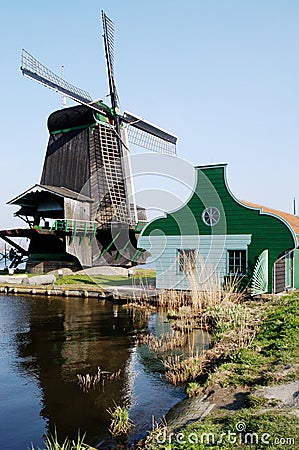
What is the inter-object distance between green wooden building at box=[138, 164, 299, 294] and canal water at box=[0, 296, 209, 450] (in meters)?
2.70

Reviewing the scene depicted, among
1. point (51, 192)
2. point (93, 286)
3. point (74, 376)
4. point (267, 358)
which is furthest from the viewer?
point (51, 192)

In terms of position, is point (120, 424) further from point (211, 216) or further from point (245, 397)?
point (211, 216)

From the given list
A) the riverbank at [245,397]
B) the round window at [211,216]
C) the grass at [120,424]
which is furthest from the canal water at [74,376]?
the round window at [211,216]

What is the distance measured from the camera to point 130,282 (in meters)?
18.8

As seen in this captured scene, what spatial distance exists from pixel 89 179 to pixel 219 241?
943 centimetres

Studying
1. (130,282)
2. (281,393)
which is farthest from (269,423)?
(130,282)

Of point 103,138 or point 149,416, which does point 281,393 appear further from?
point 103,138

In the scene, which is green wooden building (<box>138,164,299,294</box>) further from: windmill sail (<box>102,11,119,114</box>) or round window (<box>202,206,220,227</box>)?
windmill sail (<box>102,11,119,114</box>)

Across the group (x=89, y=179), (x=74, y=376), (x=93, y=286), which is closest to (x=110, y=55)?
(x=89, y=179)

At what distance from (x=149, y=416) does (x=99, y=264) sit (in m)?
16.0

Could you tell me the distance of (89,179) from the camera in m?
21.4

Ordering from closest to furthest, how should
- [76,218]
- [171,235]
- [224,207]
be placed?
[224,207]
[171,235]
[76,218]

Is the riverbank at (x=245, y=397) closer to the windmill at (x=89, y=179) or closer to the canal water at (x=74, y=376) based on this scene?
the canal water at (x=74, y=376)

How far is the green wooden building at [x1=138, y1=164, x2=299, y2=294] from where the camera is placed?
13.3 meters
